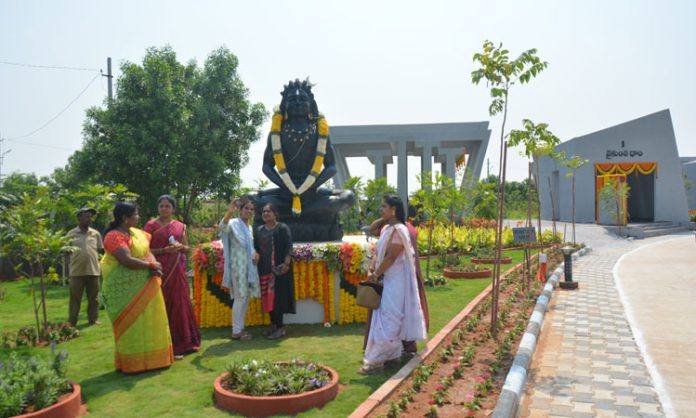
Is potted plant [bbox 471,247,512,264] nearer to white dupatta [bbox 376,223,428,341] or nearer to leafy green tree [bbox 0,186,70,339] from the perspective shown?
white dupatta [bbox 376,223,428,341]

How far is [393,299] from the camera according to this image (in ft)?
15.9

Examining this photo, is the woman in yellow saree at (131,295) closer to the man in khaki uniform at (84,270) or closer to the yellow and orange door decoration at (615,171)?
the man in khaki uniform at (84,270)

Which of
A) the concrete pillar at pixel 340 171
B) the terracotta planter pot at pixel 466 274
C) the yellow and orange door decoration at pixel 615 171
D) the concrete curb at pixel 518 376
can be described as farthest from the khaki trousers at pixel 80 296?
the yellow and orange door decoration at pixel 615 171

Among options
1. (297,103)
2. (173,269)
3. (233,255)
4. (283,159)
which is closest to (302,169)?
(283,159)

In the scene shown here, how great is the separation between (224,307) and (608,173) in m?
31.0

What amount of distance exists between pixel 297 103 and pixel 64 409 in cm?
556

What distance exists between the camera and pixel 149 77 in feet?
46.2

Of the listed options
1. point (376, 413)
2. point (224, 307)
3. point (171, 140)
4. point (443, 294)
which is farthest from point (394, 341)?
point (171, 140)

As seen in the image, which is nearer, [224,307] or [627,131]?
[224,307]

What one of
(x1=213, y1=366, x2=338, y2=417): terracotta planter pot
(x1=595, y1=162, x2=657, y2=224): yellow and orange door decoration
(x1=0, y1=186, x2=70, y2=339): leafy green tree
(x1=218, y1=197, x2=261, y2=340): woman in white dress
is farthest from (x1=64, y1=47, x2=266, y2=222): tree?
(x1=595, y1=162, x2=657, y2=224): yellow and orange door decoration

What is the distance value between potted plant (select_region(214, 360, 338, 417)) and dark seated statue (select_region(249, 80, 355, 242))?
3.83 meters

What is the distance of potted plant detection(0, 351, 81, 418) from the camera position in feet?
11.3

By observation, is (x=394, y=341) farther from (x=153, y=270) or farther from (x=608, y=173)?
(x=608, y=173)

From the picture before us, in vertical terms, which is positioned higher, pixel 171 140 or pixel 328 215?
pixel 171 140
